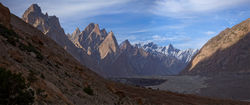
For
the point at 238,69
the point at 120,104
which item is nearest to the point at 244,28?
the point at 238,69

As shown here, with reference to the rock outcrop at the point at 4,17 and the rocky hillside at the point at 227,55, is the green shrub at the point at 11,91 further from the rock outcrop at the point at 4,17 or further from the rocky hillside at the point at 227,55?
the rocky hillside at the point at 227,55

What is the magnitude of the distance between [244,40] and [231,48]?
6888 millimetres

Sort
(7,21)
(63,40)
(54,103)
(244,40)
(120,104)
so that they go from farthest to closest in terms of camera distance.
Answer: (63,40)
(244,40)
(7,21)
(120,104)
(54,103)

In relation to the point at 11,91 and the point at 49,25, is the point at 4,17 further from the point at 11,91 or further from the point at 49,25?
the point at 49,25

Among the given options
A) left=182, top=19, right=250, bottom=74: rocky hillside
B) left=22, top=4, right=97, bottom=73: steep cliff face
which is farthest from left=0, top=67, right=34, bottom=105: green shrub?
left=22, top=4, right=97, bottom=73: steep cliff face

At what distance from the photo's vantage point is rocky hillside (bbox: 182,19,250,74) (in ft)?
342

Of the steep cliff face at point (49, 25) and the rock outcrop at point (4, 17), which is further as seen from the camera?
the steep cliff face at point (49, 25)

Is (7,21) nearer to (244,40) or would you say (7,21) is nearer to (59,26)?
(244,40)

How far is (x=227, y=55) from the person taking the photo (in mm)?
113750

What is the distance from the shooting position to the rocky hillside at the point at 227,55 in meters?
104

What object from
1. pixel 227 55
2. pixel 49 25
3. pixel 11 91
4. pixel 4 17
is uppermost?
pixel 49 25

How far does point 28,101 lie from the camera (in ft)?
23.8

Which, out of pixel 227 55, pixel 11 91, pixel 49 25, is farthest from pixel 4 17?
pixel 49 25

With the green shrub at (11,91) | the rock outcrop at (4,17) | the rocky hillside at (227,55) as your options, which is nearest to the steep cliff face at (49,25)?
the rocky hillside at (227,55)
